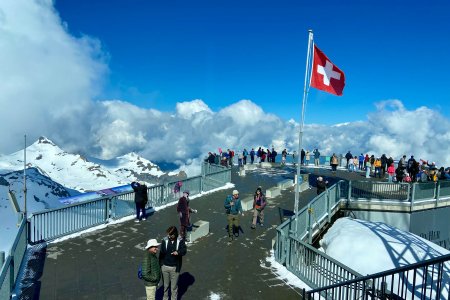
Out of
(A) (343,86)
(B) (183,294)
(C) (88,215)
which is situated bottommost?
(B) (183,294)

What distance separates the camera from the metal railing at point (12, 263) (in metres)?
8.05

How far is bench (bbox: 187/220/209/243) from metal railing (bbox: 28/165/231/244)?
13.1 ft

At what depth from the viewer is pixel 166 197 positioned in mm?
20031

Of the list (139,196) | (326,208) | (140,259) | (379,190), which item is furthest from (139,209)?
Answer: (379,190)

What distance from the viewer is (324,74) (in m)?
12.6

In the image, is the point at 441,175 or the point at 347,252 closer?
the point at 347,252

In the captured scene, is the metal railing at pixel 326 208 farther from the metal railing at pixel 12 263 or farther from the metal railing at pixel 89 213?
the metal railing at pixel 89 213

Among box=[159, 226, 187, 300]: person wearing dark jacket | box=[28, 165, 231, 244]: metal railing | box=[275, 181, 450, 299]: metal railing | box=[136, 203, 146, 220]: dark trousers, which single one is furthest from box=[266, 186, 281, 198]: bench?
box=[159, 226, 187, 300]: person wearing dark jacket

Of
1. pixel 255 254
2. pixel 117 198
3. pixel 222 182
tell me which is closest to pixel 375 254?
pixel 255 254

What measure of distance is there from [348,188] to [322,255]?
12.2m

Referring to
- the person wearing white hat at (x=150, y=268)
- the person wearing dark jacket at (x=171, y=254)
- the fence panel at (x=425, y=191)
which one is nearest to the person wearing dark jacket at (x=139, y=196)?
the person wearing dark jacket at (x=171, y=254)

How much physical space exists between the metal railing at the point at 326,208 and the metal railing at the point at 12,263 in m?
7.29

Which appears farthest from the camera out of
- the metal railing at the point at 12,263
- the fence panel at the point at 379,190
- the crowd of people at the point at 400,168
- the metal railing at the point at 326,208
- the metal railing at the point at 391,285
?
the crowd of people at the point at 400,168

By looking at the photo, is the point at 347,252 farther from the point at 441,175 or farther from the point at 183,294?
the point at 441,175
